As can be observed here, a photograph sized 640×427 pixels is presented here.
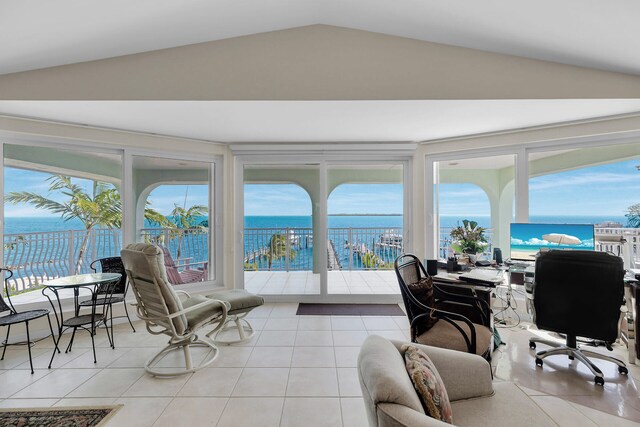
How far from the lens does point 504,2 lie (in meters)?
2.10

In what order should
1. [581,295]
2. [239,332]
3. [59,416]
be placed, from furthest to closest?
[239,332] → [581,295] → [59,416]

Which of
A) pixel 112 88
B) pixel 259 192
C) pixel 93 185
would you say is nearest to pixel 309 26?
pixel 112 88

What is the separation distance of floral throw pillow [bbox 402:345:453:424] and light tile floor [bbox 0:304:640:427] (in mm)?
878

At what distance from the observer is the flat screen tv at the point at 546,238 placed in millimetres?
2938

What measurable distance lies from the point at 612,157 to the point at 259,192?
557cm

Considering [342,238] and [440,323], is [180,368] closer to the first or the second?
[440,323]

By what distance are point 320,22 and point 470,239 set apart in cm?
291

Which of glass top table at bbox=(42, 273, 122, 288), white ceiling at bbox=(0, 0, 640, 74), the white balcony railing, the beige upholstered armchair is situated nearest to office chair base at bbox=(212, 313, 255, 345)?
the beige upholstered armchair

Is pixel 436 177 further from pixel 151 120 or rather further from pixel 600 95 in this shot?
pixel 151 120

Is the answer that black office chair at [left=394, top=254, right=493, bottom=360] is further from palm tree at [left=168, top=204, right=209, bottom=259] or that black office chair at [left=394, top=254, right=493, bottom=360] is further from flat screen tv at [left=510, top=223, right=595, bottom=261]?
palm tree at [left=168, top=204, right=209, bottom=259]

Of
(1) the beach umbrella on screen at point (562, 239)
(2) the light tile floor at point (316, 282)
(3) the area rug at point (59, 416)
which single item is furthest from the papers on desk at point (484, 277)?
(3) the area rug at point (59, 416)

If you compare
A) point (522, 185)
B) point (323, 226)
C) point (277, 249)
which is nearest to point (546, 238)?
point (522, 185)

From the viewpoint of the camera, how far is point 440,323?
7.58 feet

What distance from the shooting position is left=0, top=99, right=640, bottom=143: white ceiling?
2740 millimetres
